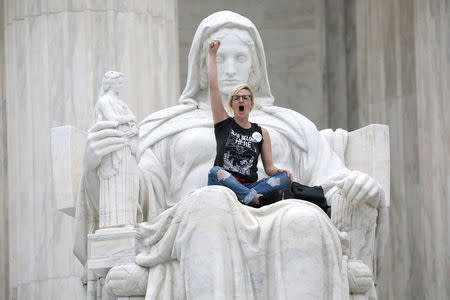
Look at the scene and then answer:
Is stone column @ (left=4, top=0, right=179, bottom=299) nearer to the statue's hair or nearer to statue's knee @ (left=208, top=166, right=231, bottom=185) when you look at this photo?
the statue's hair

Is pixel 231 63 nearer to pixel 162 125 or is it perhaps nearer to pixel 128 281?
pixel 162 125

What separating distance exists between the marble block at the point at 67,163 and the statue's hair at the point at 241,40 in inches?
48.2

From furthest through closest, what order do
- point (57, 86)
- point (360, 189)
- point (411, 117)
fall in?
point (411, 117), point (57, 86), point (360, 189)

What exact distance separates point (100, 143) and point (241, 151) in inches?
41.8

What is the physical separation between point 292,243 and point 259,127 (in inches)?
57.9

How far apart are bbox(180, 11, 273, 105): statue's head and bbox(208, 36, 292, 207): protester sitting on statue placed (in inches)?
32.5

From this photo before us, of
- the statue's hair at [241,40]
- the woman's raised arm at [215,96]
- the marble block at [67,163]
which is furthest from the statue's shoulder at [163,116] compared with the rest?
the woman's raised arm at [215,96]

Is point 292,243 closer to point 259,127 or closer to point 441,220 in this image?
point 259,127

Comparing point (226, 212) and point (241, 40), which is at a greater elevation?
point (241, 40)

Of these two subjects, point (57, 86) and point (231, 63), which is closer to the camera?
point (231, 63)

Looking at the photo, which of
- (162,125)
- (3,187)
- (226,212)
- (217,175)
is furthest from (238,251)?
(3,187)

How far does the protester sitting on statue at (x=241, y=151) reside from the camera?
14055mm

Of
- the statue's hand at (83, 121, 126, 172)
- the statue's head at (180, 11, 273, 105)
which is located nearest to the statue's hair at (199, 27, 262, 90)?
the statue's head at (180, 11, 273, 105)

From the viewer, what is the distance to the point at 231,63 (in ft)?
50.3
